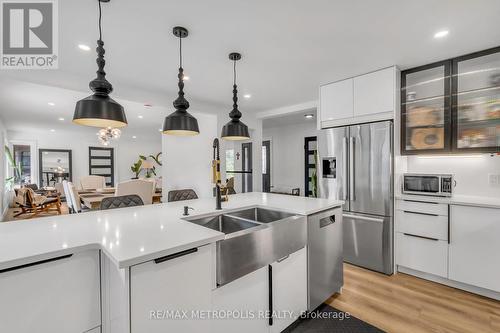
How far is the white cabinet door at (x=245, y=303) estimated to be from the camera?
1313 mm

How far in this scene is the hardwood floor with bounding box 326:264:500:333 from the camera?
6.00 feet

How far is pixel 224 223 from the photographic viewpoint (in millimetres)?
2033

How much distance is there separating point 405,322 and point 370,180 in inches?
58.1

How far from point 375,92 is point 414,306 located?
7.69 feet

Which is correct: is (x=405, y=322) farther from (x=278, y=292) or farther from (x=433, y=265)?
(x=278, y=292)

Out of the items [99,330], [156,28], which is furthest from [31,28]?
[99,330]

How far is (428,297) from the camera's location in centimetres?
222

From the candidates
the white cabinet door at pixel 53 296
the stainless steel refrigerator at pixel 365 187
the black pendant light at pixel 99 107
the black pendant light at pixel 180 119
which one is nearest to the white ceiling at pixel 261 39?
the black pendant light at pixel 180 119

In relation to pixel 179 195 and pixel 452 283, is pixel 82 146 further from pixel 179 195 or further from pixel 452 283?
pixel 452 283

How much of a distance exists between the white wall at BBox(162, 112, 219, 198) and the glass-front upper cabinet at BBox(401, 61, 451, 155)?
10.0 feet

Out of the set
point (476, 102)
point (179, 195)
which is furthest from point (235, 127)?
point (476, 102)

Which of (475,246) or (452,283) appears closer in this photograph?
(475,246)

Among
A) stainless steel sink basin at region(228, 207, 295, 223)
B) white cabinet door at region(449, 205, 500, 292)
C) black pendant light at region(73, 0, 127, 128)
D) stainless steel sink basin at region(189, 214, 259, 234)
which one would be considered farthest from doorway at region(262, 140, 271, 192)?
black pendant light at region(73, 0, 127, 128)
